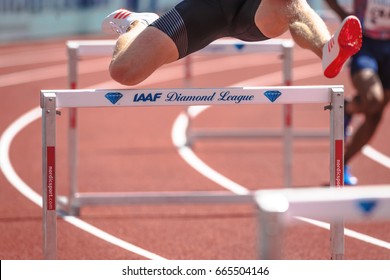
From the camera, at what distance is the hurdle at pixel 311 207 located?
2.46 meters

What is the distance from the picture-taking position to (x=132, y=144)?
932 centimetres

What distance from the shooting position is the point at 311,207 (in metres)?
2.49

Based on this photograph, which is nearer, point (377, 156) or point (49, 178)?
point (49, 178)

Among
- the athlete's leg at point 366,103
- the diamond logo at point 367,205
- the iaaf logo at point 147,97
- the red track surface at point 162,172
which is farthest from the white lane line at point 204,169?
the diamond logo at point 367,205

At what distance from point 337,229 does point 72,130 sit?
267 centimetres

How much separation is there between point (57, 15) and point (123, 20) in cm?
1303

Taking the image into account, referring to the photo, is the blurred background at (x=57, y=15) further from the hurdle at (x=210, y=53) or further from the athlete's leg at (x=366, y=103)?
the hurdle at (x=210, y=53)

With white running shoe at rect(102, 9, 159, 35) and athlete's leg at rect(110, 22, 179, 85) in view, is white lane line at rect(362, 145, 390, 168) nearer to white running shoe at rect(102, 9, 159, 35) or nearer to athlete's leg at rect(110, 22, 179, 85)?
white running shoe at rect(102, 9, 159, 35)

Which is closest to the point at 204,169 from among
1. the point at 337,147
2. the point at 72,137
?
the point at 72,137

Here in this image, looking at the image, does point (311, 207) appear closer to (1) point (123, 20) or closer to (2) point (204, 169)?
(1) point (123, 20)

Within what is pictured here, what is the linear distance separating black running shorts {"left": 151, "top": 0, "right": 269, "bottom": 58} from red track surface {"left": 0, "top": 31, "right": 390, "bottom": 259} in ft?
3.82

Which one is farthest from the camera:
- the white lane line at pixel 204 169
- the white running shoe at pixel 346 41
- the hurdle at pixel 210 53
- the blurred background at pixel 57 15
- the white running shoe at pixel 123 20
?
the blurred background at pixel 57 15

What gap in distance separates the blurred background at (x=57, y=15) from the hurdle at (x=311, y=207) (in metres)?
14.9
